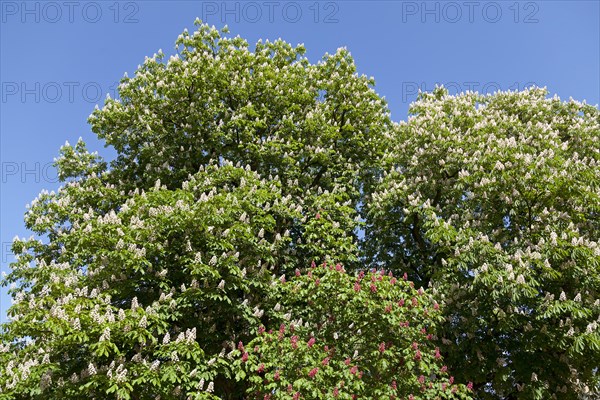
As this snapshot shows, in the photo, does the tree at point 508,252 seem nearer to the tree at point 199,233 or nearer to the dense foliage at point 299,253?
the dense foliage at point 299,253

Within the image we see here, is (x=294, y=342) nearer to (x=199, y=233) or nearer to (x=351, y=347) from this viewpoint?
(x=351, y=347)

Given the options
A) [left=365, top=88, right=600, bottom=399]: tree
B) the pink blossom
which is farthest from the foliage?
[left=365, top=88, right=600, bottom=399]: tree

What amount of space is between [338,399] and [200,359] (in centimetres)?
385

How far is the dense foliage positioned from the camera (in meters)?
11.9

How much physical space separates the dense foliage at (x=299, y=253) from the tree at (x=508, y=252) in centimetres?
7

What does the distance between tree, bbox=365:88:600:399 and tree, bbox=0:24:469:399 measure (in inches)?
59.0

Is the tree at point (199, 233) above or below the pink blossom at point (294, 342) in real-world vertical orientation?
above

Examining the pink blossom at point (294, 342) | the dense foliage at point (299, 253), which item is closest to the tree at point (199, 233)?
the dense foliage at point (299, 253)

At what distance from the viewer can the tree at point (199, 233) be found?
1173cm

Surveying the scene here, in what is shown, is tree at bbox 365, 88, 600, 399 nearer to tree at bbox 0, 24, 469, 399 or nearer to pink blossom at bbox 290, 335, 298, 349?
tree at bbox 0, 24, 469, 399

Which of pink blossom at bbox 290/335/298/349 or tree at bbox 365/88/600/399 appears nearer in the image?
pink blossom at bbox 290/335/298/349

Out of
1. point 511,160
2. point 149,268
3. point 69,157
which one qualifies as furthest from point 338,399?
point 69,157

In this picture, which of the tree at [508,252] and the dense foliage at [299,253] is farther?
the tree at [508,252]

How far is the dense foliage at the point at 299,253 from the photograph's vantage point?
11945 mm
